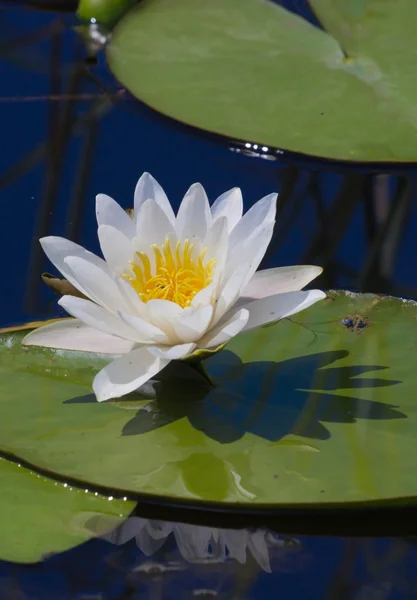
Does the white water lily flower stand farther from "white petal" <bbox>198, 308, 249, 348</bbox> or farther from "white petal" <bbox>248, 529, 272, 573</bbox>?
"white petal" <bbox>248, 529, 272, 573</bbox>

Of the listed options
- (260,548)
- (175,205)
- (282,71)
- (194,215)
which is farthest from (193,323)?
(282,71)

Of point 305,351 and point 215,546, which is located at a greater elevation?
point 305,351

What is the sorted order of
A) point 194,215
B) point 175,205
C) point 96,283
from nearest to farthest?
point 96,283 < point 194,215 < point 175,205

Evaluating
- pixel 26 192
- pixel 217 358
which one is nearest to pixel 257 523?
pixel 217 358

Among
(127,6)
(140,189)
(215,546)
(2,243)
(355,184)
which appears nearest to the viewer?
(215,546)

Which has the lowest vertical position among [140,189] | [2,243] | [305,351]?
[2,243]

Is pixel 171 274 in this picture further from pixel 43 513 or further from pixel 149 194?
pixel 43 513

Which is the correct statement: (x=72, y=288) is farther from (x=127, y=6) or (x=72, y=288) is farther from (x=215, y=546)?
(x=127, y=6)

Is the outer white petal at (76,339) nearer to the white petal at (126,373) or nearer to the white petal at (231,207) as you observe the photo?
the white petal at (126,373)
